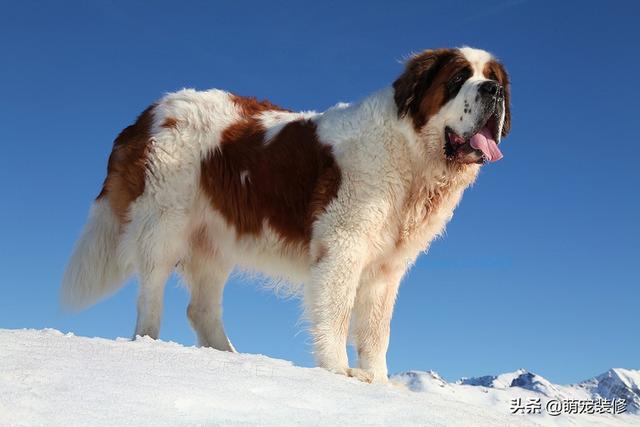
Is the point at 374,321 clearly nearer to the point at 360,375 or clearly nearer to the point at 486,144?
the point at 360,375

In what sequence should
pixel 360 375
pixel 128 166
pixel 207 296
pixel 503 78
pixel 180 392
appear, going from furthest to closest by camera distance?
pixel 207 296 → pixel 128 166 → pixel 503 78 → pixel 360 375 → pixel 180 392

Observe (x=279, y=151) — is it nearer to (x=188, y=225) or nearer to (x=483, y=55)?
(x=188, y=225)

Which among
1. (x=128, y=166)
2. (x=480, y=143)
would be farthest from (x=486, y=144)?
(x=128, y=166)

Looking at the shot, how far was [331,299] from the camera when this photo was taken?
20.6 feet

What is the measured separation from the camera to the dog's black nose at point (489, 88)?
627cm

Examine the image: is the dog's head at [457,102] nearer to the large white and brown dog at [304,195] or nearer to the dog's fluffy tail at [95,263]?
the large white and brown dog at [304,195]

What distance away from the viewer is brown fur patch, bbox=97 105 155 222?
7.50 metres

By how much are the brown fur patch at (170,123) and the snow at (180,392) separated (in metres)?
2.61

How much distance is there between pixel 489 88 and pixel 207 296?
3.51 m

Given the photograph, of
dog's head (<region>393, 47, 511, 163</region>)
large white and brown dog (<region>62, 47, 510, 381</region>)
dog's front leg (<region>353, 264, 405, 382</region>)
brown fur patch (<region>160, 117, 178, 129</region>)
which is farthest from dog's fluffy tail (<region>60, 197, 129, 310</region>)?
dog's head (<region>393, 47, 511, 163</region>)

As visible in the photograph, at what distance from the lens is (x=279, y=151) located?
7.03 meters

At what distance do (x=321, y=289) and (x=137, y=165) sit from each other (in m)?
2.39

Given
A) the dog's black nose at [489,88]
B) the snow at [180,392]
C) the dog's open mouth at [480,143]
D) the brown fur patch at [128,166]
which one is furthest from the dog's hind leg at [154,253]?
the dog's black nose at [489,88]

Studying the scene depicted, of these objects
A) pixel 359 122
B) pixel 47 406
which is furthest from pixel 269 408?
pixel 359 122
